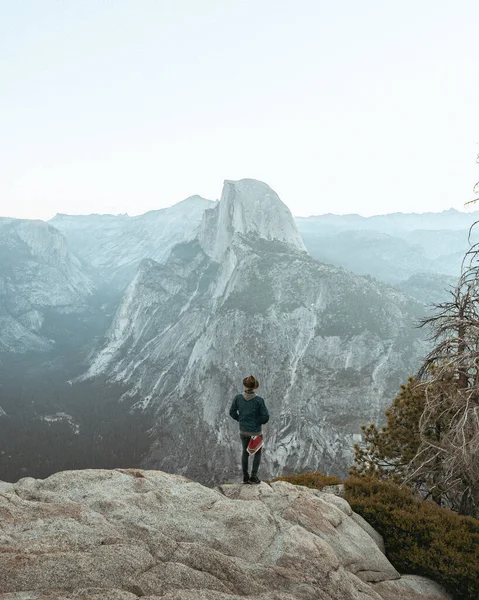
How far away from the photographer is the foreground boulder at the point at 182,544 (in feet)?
19.5

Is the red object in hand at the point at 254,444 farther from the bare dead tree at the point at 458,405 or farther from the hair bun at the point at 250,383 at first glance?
the bare dead tree at the point at 458,405

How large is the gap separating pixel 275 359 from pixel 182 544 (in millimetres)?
121981

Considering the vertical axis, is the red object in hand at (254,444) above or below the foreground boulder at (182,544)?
above

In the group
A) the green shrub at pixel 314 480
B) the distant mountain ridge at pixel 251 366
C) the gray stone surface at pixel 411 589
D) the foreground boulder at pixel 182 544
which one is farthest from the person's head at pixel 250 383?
the distant mountain ridge at pixel 251 366

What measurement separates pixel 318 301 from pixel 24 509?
140 meters

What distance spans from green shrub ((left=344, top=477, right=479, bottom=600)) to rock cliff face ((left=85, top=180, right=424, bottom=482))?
287 feet

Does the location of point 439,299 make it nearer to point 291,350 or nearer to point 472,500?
point 291,350

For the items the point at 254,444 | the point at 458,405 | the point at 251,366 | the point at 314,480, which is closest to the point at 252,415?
the point at 254,444

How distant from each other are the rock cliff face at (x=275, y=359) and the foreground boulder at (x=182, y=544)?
294 feet

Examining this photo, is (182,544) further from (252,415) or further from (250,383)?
(250,383)

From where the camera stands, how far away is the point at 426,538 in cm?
949

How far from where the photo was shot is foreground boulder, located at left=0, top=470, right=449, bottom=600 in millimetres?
5930

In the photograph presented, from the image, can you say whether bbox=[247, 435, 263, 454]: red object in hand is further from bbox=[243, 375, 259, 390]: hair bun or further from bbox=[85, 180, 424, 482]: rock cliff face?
bbox=[85, 180, 424, 482]: rock cliff face

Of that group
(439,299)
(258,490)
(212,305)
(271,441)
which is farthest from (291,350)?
(258,490)
